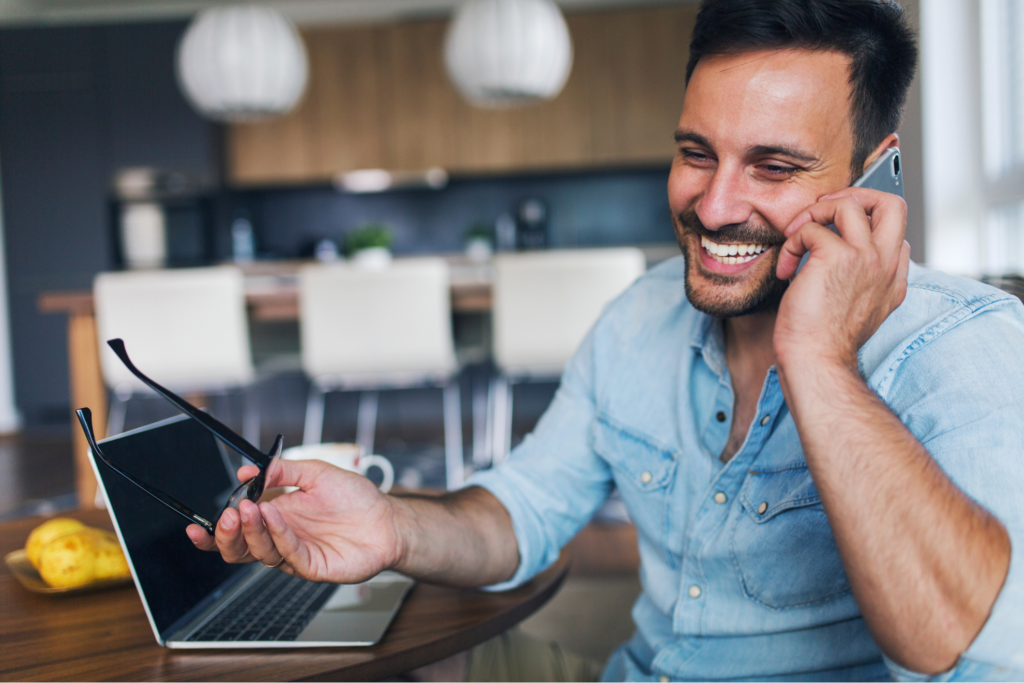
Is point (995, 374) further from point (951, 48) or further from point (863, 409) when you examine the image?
point (951, 48)

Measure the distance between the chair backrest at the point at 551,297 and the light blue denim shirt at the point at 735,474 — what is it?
5.92 feet

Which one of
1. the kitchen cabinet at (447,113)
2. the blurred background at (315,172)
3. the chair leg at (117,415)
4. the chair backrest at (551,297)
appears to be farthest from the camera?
the kitchen cabinet at (447,113)

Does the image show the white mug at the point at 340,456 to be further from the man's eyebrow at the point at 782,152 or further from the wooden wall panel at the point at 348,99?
the wooden wall panel at the point at 348,99

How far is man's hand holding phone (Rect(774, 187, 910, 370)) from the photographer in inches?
24.8

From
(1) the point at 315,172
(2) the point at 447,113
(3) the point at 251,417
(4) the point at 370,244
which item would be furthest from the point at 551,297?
(1) the point at 315,172

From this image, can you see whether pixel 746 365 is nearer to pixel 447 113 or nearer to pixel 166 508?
pixel 166 508

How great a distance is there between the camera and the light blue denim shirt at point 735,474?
2.00 ft

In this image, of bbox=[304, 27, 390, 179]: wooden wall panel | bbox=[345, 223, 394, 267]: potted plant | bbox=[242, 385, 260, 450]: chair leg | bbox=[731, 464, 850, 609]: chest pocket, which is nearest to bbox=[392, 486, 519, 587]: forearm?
bbox=[731, 464, 850, 609]: chest pocket

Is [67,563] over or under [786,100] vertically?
under

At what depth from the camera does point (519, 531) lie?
0.89 metres

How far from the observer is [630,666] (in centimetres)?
90

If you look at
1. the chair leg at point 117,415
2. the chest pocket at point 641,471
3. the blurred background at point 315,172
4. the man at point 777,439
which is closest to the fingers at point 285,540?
the man at point 777,439

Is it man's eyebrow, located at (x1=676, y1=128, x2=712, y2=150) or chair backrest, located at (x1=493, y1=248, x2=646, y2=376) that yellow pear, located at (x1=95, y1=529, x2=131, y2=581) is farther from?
chair backrest, located at (x1=493, y1=248, x2=646, y2=376)

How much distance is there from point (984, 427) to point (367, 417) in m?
4.10
